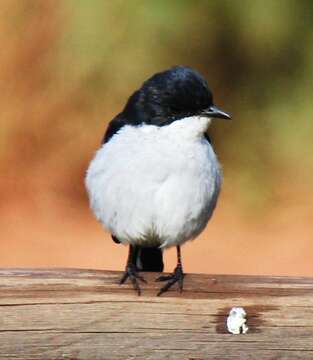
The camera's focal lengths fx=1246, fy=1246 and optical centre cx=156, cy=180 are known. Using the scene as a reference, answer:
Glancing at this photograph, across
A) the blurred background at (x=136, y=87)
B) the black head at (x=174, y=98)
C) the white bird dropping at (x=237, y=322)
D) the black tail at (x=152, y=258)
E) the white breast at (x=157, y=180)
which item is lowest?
the white bird dropping at (x=237, y=322)

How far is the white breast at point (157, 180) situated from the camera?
391 cm

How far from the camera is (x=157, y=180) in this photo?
3.92 m

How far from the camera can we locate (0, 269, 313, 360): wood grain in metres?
3.32

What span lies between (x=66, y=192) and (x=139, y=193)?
3637 millimetres

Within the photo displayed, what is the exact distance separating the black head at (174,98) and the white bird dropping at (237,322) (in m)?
0.79

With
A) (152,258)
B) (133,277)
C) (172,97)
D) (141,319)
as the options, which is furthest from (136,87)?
(141,319)

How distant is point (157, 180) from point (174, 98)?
27cm

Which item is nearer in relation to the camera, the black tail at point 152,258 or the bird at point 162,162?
the bird at point 162,162

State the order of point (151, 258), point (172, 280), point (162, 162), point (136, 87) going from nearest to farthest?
point (172, 280)
point (162, 162)
point (151, 258)
point (136, 87)

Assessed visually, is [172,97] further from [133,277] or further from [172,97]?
[133,277]

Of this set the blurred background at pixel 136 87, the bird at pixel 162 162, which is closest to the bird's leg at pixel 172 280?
the bird at pixel 162 162

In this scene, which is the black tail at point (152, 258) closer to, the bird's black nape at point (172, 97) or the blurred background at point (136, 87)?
the bird's black nape at point (172, 97)

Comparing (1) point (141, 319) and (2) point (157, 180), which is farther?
(2) point (157, 180)

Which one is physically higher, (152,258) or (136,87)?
(136,87)
